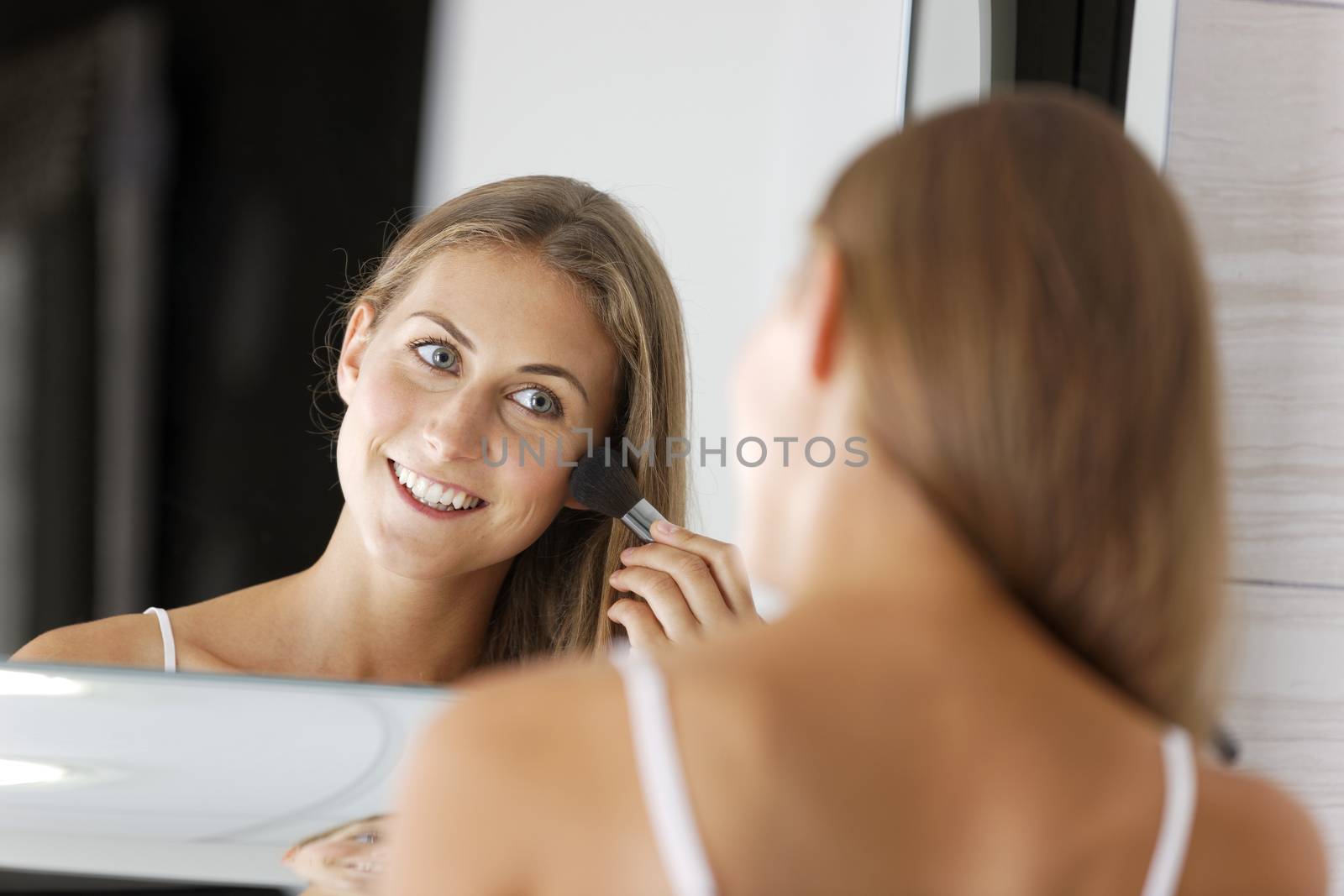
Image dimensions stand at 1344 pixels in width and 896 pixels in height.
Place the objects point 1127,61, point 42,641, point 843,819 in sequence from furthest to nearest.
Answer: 1. point 1127,61
2. point 42,641
3. point 843,819

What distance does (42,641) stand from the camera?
0.72 meters

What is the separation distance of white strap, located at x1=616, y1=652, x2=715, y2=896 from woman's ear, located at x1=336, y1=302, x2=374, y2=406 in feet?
1.50

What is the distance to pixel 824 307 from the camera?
0.38 m

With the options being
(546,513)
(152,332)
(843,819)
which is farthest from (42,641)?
(843,819)

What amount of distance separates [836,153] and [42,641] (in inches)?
23.1

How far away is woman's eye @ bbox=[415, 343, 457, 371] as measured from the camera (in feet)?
2.47

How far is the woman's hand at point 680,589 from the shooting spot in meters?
0.74

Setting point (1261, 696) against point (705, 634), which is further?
point (1261, 696)

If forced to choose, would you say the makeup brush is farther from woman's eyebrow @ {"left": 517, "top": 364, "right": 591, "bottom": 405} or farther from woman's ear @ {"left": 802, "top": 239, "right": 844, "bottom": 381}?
woman's ear @ {"left": 802, "top": 239, "right": 844, "bottom": 381}

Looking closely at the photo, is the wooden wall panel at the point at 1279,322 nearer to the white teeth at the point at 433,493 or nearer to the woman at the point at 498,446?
the woman at the point at 498,446

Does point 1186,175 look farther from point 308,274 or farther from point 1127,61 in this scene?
point 308,274

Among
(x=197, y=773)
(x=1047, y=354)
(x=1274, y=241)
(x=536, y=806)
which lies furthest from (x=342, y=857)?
(x=1274, y=241)

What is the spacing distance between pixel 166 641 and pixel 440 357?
242 mm

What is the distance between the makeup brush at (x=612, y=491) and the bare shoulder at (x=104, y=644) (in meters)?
0.27
